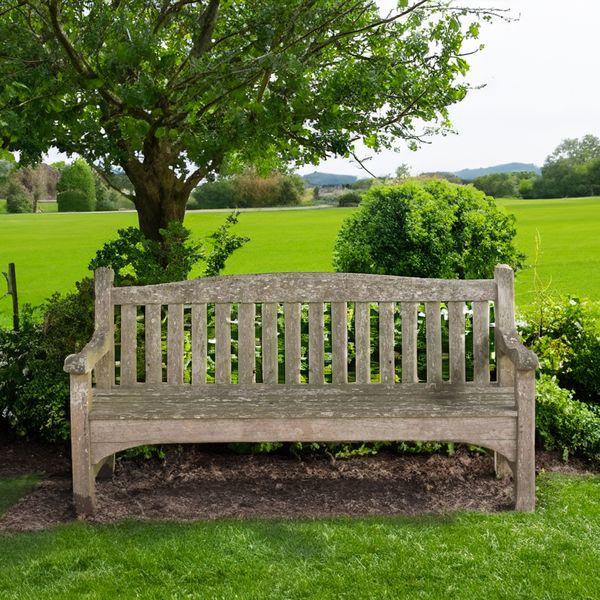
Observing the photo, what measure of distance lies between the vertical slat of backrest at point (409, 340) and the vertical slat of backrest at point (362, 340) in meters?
0.21

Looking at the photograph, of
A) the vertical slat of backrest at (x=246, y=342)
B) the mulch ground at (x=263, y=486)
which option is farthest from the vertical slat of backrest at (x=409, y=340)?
the vertical slat of backrest at (x=246, y=342)

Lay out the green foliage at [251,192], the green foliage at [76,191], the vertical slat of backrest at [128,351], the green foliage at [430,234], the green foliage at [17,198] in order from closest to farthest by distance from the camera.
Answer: the vertical slat of backrest at [128,351] → the green foliage at [430,234] → the green foliage at [251,192] → the green foliage at [76,191] → the green foliage at [17,198]

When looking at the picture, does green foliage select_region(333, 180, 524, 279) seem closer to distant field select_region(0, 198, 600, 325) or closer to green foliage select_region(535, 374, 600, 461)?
green foliage select_region(535, 374, 600, 461)

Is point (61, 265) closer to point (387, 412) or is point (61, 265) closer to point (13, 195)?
point (13, 195)

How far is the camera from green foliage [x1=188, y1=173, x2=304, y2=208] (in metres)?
19.9

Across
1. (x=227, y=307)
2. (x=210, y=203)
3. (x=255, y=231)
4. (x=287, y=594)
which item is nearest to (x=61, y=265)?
(x=210, y=203)

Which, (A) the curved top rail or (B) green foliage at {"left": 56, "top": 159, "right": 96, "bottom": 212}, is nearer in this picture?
(A) the curved top rail

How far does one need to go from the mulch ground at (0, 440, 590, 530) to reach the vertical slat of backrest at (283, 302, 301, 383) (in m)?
0.62

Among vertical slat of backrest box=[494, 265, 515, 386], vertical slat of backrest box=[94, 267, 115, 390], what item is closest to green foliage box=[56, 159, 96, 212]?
vertical slat of backrest box=[94, 267, 115, 390]

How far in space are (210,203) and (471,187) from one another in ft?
50.5

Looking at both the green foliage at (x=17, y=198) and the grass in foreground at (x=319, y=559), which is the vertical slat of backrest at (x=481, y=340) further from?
the green foliage at (x=17, y=198)

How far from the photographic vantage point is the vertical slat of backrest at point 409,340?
495 centimetres

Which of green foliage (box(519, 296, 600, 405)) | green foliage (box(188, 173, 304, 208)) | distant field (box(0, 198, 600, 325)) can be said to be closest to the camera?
green foliage (box(519, 296, 600, 405))

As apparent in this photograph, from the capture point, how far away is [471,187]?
8.25 metres
